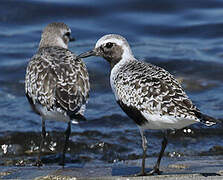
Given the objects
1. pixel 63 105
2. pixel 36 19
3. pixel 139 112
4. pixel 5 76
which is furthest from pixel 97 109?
pixel 36 19

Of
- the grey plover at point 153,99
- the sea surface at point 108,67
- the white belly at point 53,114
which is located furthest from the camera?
the sea surface at point 108,67

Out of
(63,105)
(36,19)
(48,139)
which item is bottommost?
(48,139)

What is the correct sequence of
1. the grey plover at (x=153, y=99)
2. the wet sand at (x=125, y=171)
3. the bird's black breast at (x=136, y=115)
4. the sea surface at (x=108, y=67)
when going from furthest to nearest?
the sea surface at (x=108, y=67), the bird's black breast at (x=136, y=115), the wet sand at (x=125, y=171), the grey plover at (x=153, y=99)

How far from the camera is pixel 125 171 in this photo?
26.2ft

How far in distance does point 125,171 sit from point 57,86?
160cm

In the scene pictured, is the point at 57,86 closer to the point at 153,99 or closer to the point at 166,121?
the point at 153,99

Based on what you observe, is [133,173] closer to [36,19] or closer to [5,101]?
[5,101]

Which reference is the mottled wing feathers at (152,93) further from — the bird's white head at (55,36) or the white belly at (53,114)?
the bird's white head at (55,36)

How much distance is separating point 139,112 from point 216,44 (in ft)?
31.3

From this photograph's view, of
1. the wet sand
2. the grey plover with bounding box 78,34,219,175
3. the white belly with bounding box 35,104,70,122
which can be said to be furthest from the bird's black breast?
the white belly with bounding box 35,104,70,122

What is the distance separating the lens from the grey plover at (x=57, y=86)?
27.8 ft

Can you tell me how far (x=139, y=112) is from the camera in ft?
24.1

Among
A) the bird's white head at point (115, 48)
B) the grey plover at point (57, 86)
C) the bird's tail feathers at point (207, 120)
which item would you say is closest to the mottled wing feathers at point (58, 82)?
the grey plover at point (57, 86)

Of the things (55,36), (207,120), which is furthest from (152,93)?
(55,36)
